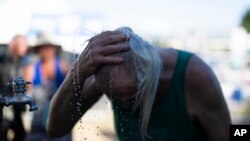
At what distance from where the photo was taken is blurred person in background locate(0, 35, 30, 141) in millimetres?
2966

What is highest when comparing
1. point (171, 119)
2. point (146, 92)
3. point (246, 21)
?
point (246, 21)

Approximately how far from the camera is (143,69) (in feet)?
5.26

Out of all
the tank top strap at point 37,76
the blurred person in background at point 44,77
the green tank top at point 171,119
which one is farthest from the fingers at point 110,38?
the tank top strap at point 37,76

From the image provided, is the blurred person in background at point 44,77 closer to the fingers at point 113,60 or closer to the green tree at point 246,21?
the fingers at point 113,60

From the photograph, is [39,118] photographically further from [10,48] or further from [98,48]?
[98,48]

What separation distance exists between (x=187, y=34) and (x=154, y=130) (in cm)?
1291

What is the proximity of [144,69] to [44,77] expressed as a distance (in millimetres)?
1938

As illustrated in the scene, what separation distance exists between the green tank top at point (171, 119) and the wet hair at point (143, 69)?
0.06 m

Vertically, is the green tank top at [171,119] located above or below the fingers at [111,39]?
below

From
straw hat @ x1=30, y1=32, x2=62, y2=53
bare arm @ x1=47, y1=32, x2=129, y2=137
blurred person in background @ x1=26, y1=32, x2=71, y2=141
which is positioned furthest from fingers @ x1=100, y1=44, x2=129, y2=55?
straw hat @ x1=30, y1=32, x2=62, y2=53

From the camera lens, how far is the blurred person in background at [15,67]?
9.73 feet

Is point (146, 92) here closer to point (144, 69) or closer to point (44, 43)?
point (144, 69)

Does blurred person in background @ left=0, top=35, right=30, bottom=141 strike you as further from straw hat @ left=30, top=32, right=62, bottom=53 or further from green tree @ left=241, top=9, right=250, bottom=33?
A: green tree @ left=241, top=9, right=250, bottom=33

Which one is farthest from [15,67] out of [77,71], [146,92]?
[146,92]
